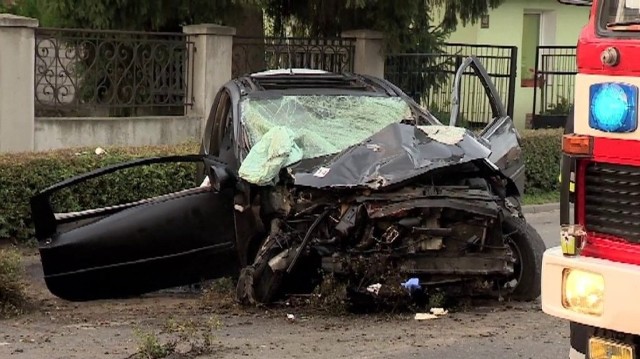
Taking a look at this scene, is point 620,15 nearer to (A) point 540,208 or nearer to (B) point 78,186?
(B) point 78,186

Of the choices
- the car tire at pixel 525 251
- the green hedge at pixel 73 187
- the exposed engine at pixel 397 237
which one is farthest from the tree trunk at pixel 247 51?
the car tire at pixel 525 251

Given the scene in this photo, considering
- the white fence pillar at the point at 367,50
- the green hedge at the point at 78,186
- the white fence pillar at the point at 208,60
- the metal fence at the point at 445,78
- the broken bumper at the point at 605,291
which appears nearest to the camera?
the broken bumper at the point at 605,291

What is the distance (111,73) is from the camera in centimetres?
1359

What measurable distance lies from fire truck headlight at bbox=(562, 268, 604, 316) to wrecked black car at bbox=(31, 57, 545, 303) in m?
3.01

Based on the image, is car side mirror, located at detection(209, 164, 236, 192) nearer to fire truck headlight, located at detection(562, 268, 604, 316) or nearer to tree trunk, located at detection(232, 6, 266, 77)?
fire truck headlight, located at detection(562, 268, 604, 316)

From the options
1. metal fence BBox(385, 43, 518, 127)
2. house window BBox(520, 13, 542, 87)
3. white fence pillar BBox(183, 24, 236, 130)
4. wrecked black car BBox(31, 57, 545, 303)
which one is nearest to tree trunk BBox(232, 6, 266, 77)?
white fence pillar BBox(183, 24, 236, 130)

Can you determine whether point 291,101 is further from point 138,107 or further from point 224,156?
point 138,107

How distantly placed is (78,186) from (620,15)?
25.4 ft

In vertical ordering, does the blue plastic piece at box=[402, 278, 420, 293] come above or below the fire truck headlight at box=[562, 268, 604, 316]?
below

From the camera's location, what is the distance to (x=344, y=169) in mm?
7820

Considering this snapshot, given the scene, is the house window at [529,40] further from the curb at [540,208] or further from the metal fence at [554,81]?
the curb at [540,208]

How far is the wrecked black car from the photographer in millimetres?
7660

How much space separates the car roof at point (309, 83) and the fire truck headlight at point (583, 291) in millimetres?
4994

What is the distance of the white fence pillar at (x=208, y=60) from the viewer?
1410cm
